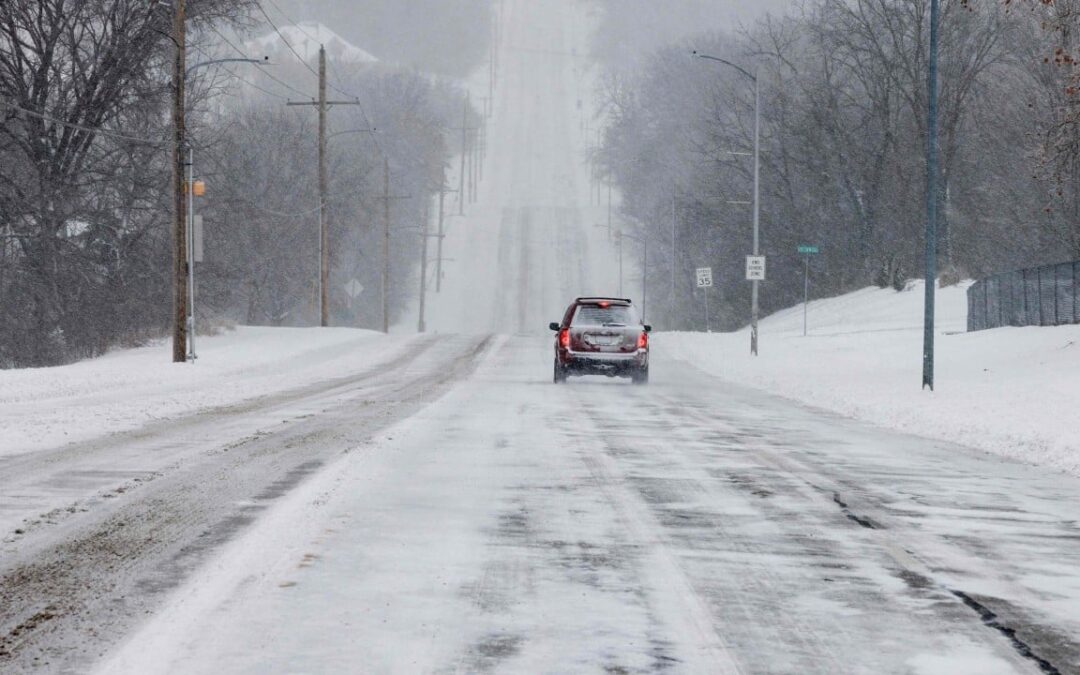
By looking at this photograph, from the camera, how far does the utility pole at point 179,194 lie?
31828 mm

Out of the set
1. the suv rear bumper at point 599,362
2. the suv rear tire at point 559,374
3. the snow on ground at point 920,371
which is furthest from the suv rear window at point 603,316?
the snow on ground at point 920,371

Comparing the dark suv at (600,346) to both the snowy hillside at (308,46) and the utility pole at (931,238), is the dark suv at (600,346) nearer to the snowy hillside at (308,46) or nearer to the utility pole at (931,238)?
the utility pole at (931,238)

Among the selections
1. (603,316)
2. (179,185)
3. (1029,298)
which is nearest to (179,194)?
(179,185)

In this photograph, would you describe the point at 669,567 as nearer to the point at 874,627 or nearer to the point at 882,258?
the point at 874,627

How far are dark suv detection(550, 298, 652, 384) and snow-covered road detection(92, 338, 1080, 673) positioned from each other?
13277 mm

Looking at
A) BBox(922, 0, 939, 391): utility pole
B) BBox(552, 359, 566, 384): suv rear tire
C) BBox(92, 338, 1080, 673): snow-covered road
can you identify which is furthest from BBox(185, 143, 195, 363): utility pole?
BBox(92, 338, 1080, 673): snow-covered road

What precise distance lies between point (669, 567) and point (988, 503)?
13.3 ft

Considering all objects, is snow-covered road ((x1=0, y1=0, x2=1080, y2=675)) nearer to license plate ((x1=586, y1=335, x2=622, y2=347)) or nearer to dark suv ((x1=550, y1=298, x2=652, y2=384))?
dark suv ((x1=550, y1=298, x2=652, y2=384))

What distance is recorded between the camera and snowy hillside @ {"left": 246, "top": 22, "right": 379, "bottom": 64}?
17000cm

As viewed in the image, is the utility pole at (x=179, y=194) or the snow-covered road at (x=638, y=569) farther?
the utility pole at (x=179, y=194)

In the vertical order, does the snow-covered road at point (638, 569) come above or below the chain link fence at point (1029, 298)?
below

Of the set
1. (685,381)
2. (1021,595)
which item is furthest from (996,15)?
(1021,595)

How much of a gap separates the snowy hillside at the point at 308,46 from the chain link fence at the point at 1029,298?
409 ft

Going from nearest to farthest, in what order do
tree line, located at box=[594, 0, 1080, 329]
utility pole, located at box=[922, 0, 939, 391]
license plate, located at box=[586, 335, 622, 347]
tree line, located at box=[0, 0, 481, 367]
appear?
utility pole, located at box=[922, 0, 939, 391], license plate, located at box=[586, 335, 622, 347], tree line, located at box=[0, 0, 481, 367], tree line, located at box=[594, 0, 1080, 329]
